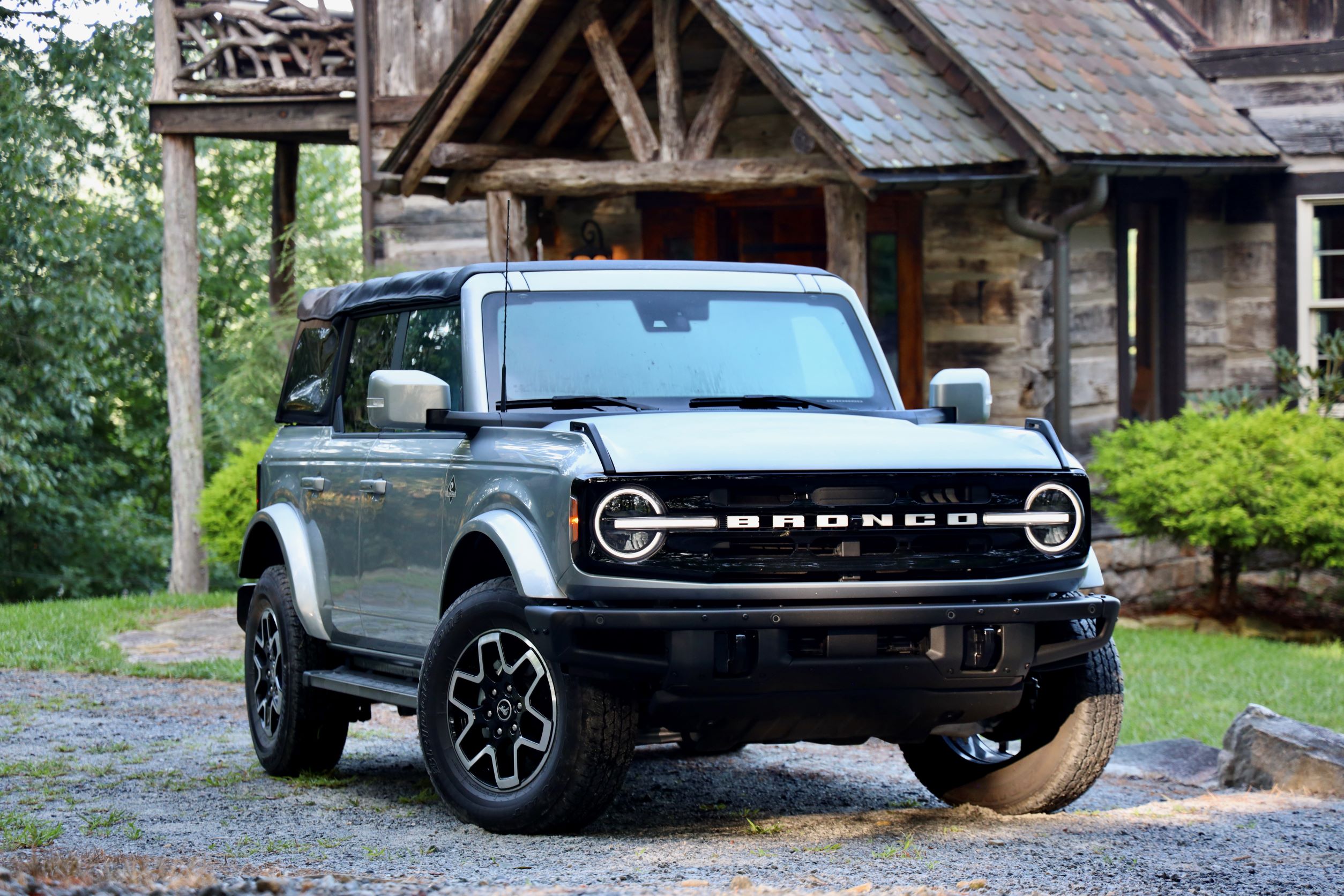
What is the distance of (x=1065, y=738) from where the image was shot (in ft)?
19.9

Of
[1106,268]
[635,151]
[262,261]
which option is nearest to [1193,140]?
[1106,268]

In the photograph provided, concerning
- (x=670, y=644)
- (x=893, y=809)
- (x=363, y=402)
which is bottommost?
(x=893, y=809)

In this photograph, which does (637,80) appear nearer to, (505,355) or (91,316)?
(505,355)

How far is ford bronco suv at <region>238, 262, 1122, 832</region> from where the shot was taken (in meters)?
5.24

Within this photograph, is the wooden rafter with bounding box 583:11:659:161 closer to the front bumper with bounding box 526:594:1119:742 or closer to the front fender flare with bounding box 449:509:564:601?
the front fender flare with bounding box 449:509:564:601

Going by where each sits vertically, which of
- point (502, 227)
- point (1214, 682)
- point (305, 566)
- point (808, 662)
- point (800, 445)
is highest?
point (502, 227)

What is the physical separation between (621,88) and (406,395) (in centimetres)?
755

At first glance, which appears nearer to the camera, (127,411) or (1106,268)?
(1106,268)

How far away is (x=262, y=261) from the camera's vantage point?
30.6 m

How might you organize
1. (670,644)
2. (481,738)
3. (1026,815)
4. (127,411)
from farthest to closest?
(127,411), (1026,815), (481,738), (670,644)

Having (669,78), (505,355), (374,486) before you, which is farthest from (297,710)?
(669,78)

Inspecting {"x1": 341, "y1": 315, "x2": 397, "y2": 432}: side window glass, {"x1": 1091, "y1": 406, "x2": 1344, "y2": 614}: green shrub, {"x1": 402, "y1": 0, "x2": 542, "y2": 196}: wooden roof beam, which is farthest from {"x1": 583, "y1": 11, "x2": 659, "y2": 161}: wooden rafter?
{"x1": 341, "y1": 315, "x2": 397, "y2": 432}: side window glass

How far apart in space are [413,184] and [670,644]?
915cm

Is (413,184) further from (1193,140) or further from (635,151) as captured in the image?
(1193,140)
